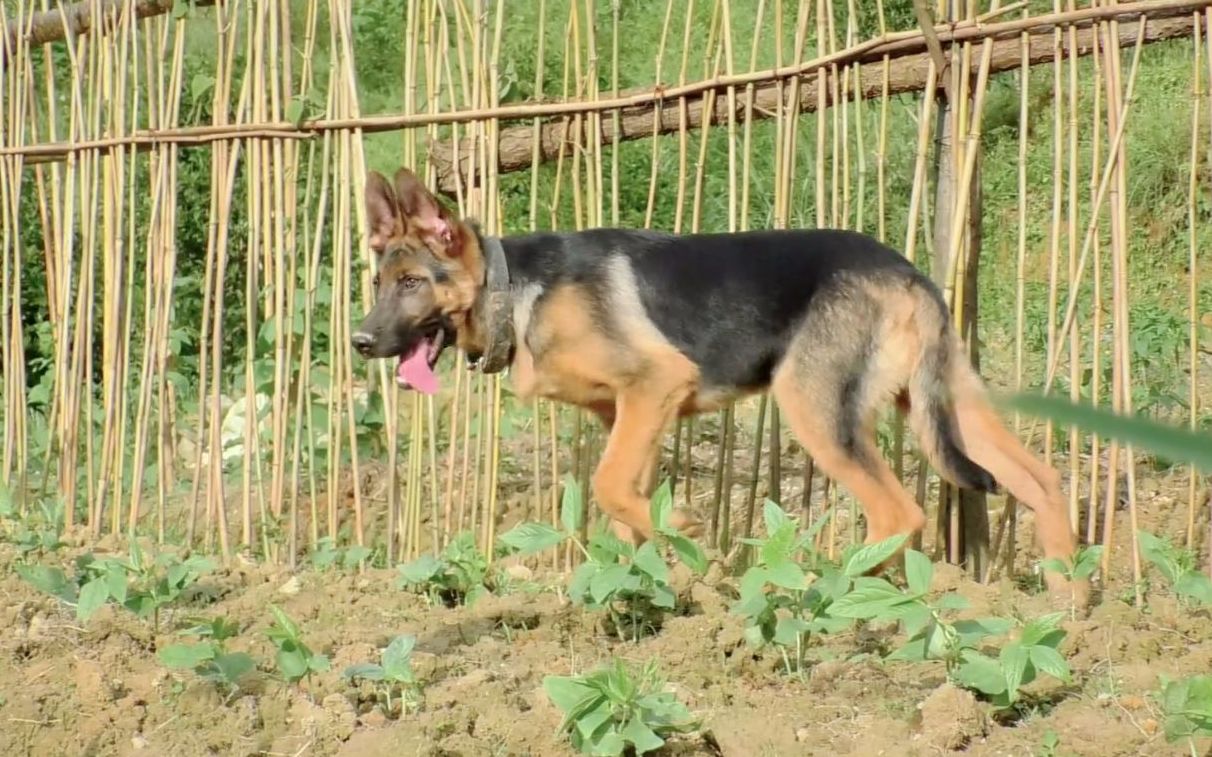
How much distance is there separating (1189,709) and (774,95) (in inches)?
117

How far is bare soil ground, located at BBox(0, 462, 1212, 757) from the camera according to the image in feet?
10.7

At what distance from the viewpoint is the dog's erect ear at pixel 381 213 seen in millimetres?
5145

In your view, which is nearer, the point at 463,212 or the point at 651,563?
the point at 651,563

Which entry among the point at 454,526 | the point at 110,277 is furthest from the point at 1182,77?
the point at 110,277

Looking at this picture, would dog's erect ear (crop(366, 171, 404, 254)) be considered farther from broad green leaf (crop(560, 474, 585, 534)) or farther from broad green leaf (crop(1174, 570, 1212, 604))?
broad green leaf (crop(1174, 570, 1212, 604))

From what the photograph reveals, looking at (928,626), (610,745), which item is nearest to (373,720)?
(610,745)

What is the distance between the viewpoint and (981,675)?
325 cm

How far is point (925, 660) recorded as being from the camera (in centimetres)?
354

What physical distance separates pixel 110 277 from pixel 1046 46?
4098 millimetres

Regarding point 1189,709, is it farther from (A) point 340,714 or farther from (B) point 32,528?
(B) point 32,528

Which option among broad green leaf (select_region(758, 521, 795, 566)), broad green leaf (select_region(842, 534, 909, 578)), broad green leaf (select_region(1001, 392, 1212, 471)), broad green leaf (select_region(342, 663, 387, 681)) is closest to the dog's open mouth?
broad green leaf (select_region(342, 663, 387, 681))

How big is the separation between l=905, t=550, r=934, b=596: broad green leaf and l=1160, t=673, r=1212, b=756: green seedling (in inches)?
24.5

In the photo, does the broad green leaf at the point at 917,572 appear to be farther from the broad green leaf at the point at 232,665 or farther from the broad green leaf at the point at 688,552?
the broad green leaf at the point at 232,665

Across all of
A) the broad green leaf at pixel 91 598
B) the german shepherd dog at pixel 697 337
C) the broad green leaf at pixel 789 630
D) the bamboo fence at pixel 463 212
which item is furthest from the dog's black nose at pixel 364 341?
the broad green leaf at pixel 789 630
